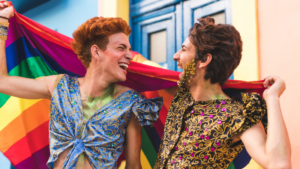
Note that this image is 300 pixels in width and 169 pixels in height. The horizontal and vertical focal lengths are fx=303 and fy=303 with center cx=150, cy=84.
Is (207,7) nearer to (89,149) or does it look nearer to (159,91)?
(159,91)

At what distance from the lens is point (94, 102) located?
2.12 metres

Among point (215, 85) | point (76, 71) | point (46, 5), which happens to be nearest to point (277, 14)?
point (215, 85)

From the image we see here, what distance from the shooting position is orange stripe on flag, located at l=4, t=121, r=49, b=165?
2.29m

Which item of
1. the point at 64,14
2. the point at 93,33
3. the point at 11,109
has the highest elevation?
the point at 64,14

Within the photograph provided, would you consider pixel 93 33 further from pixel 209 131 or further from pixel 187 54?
pixel 209 131

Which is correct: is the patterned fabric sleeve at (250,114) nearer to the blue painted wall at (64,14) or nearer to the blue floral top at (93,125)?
the blue floral top at (93,125)

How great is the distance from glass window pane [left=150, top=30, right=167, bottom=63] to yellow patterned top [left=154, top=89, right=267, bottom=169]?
171cm

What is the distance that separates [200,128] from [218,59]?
1.41ft

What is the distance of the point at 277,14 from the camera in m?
2.46

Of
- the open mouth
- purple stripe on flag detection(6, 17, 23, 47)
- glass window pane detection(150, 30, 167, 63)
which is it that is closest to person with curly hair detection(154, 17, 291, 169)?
the open mouth

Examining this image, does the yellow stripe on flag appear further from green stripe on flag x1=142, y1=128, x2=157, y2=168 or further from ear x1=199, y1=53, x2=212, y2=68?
ear x1=199, y1=53, x2=212, y2=68

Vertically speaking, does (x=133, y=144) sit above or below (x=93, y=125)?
below

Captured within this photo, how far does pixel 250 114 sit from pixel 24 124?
168 cm

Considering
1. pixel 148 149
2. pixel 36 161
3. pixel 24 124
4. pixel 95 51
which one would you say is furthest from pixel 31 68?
pixel 148 149
